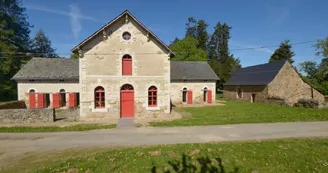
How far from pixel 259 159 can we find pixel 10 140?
12345 mm

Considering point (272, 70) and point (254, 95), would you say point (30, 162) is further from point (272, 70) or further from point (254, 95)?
point (272, 70)

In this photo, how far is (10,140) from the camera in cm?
895

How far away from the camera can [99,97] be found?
14.1 m

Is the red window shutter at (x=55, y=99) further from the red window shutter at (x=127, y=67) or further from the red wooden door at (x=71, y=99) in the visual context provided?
the red window shutter at (x=127, y=67)

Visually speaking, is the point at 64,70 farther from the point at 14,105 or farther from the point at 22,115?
the point at 22,115

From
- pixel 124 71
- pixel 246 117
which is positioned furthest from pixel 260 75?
pixel 124 71

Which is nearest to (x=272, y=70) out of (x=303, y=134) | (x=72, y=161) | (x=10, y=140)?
(x=303, y=134)

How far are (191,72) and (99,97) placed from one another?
1623 centimetres

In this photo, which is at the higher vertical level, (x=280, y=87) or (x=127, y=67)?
(x=127, y=67)

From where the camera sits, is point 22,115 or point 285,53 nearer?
point 22,115

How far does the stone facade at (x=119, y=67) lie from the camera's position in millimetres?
13773

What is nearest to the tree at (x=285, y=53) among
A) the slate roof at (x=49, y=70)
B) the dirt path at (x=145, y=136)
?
the dirt path at (x=145, y=136)

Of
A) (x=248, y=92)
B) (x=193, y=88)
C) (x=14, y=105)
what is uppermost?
(x=193, y=88)

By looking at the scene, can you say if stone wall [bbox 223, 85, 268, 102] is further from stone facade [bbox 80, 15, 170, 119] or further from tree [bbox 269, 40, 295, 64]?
tree [bbox 269, 40, 295, 64]
